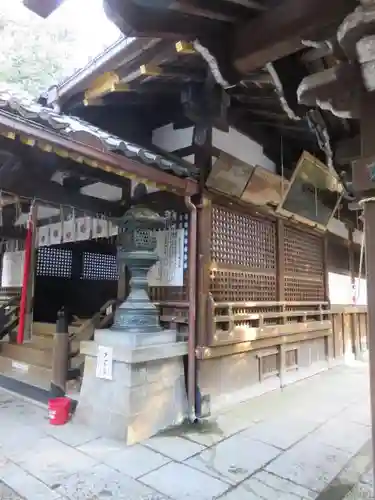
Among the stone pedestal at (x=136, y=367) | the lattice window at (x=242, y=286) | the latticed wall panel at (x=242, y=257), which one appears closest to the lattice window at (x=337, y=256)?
the latticed wall panel at (x=242, y=257)

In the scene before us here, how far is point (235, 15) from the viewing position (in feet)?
7.89

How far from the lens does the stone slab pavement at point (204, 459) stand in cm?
306

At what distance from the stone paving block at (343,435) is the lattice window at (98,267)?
6.54 m

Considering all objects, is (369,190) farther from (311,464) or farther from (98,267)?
(98,267)

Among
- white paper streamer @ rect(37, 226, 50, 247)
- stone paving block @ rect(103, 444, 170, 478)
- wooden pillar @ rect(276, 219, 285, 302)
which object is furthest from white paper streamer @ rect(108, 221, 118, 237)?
stone paving block @ rect(103, 444, 170, 478)

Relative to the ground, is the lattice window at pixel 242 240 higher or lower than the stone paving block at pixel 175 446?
higher

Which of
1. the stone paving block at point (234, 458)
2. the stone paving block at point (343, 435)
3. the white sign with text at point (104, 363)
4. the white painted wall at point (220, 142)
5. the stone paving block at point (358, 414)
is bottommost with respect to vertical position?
the stone paving block at point (358, 414)

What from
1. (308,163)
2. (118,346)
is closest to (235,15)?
(118,346)

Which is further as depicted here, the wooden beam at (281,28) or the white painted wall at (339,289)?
the white painted wall at (339,289)

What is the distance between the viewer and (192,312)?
5016 mm

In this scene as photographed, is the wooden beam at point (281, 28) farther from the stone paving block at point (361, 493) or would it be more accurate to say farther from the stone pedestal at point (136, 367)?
the stone paving block at point (361, 493)

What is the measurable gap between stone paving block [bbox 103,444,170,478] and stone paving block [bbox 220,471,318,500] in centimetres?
82

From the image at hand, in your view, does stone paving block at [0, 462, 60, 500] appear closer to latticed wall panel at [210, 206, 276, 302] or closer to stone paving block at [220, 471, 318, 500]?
stone paving block at [220, 471, 318, 500]

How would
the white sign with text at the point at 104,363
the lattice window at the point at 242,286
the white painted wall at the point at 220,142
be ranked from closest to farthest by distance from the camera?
the white sign with text at the point at 104,363
the lattice window at the point at 242,286
the white painted wall at the point at 220,142
